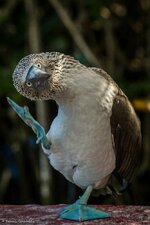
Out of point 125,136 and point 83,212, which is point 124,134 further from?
point 83,212

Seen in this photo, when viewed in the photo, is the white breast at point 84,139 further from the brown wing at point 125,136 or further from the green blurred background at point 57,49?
the green blurred background at point 57,49

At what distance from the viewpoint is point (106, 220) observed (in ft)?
5.91

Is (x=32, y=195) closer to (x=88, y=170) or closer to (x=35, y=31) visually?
(x=35, y=31)

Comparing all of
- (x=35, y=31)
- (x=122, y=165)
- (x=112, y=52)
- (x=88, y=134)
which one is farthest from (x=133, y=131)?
(x=112, y=52)

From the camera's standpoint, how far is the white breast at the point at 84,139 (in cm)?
171

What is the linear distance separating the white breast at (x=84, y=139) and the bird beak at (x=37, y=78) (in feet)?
0.32

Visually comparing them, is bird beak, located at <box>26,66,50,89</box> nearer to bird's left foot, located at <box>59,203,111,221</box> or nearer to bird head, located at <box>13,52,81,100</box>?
bird head, located at <box>13,52,81,100</box>

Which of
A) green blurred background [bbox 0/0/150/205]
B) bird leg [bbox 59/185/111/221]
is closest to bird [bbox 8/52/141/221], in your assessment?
bird leg [bbox 59/185/111/221]

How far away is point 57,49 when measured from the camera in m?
3.34

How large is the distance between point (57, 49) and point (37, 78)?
173 centimetres

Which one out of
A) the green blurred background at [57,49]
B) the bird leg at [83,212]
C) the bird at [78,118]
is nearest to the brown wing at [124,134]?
the bird at [78,118]

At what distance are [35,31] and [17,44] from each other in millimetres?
258

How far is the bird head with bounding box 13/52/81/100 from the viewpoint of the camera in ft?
5.36

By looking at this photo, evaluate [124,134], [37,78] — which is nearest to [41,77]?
[37,78]
